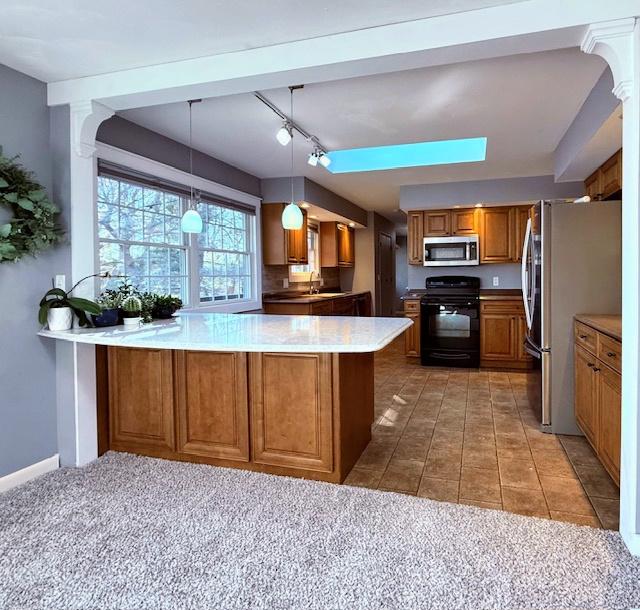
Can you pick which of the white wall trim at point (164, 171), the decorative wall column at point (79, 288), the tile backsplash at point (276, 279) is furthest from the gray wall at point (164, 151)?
the tile backsplash at point (276, 279)

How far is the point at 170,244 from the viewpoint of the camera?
4160 mm

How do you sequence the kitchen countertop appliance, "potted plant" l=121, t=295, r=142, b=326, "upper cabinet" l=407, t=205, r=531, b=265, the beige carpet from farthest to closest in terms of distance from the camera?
1. "upper cabinet" l=407, t=205, r=531, b=265
2. the kitchen countertop appliance
3. "potted plant" l=121, t=295, r=142, b=326
4. the beige carpet

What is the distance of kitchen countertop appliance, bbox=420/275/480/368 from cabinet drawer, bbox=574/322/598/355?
2.39m

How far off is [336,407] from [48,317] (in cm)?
175

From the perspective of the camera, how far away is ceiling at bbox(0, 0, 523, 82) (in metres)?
2.00

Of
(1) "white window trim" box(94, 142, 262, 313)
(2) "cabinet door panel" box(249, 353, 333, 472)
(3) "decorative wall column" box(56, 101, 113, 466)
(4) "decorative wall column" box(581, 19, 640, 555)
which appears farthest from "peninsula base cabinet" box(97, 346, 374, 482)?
(4) "decorative wall column" box(581, 19, 640, 555)

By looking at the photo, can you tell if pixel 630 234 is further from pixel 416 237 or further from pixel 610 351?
pixel 416 237

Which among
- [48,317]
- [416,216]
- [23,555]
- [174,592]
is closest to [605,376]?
[174,592]

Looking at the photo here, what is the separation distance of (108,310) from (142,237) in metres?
1.10

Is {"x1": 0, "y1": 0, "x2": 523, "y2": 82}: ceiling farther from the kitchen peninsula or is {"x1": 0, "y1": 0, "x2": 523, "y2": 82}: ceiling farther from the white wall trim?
the kitchen peninsula

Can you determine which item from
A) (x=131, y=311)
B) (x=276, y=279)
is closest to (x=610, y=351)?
(x=131, y=311)

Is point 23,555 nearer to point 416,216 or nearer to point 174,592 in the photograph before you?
point 174,592

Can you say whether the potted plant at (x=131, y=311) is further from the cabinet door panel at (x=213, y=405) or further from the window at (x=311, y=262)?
the window at (x=311, y=262)

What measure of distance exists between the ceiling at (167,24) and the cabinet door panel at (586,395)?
6.87 ft
